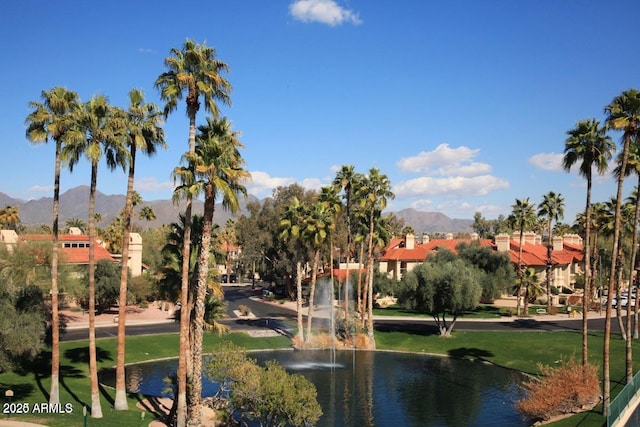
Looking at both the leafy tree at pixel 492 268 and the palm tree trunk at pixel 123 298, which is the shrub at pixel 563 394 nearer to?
the palm tree trunk at pixel 123 298

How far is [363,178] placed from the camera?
185ft

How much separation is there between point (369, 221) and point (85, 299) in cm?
4027

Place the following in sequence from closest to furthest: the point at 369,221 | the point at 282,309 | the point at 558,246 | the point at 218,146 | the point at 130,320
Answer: the point at 218,146
the point at 369,221
the point at 130,320
the point at 282,309
the point at 558,246

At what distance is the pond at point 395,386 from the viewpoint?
110ft

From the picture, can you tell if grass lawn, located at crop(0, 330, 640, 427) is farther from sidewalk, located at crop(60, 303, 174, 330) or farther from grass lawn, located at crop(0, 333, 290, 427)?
sidewalk, located at crop(60, 303, 174, 330)

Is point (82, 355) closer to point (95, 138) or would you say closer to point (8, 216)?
point (95, 138)

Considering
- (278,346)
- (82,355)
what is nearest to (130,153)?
(82,355)

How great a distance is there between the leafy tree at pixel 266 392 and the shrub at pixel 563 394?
1423 centimetres

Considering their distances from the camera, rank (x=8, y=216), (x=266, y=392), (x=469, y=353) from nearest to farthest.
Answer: (x=266, y=392), (x=469, y=353), (x=8, y=216)

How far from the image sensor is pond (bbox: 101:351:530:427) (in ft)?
110

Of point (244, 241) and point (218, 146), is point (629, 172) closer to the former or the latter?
point (218, 146)

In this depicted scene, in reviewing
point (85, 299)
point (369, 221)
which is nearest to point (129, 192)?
point (369, 221)

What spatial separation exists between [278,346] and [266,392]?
30.4m

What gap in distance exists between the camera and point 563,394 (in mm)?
30984
